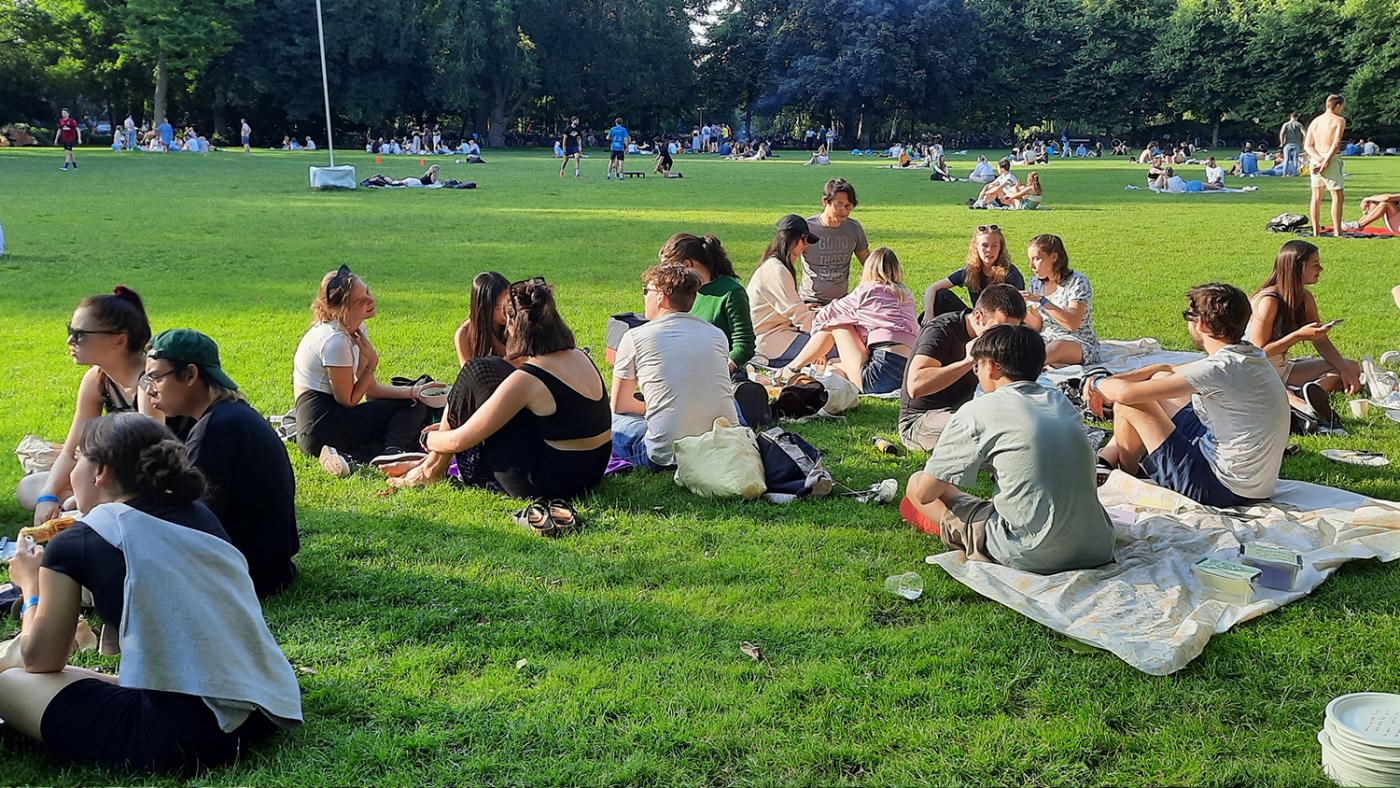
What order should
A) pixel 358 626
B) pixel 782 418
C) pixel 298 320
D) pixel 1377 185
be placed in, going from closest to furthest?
1. pixel 358 626
2. pixel 782 418
3. pixel 298 320
4. pixel 1377 185

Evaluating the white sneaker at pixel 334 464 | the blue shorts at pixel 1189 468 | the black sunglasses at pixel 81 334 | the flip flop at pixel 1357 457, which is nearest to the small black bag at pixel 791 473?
the blue shorts at pixel 1189 468

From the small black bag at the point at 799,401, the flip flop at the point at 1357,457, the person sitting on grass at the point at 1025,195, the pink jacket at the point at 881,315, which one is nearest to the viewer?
the flip flop at the point at 1357,457

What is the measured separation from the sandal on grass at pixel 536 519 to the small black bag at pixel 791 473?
1.27 metres

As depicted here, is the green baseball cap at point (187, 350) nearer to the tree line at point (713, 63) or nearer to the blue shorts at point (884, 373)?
the blue shorts at point (884, 373)

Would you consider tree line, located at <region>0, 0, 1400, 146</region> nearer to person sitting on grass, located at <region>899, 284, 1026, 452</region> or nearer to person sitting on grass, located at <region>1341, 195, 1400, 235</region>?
person sitting on grass, located at <region>1341, 195, 1400, 235</region>

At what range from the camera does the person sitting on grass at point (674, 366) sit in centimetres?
619

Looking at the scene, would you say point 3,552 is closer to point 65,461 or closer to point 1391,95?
point 65,461

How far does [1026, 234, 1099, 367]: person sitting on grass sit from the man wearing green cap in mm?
5719

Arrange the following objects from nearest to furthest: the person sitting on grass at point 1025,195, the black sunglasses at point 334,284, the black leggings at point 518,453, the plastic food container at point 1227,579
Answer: the plastic food container at point 1227,579 → the black leggings at point 518,453 → the black sunglasses at point 334,284 → the person sitting on grass at point 1025,195

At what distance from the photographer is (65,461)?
501cm

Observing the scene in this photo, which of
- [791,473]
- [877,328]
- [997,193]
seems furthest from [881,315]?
[997,193]

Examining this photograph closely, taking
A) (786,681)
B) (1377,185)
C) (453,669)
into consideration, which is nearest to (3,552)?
(453,669)

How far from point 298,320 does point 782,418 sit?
5.36m

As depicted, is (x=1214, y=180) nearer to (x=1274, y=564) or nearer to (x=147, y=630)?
(x=1274, y=564)
